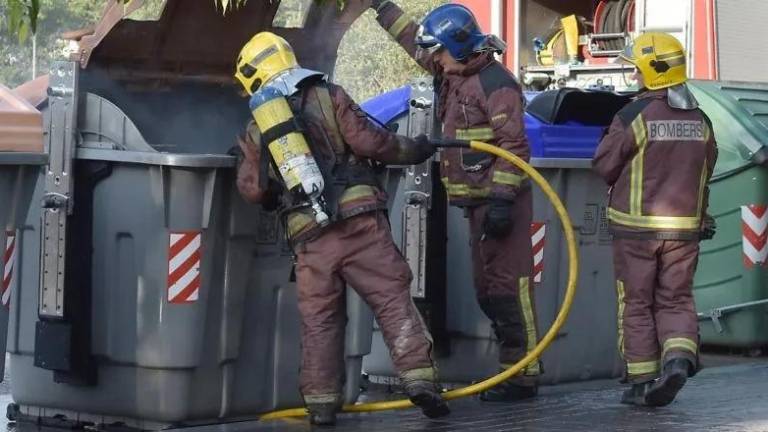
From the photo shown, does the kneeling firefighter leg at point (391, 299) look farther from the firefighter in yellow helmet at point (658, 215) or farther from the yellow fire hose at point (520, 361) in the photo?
the firefighter in yellow helmet at point (658, 215)

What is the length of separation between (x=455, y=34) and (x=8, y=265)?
89.1 inches

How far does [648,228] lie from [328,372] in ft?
5.33

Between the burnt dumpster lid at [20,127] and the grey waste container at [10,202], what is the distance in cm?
6

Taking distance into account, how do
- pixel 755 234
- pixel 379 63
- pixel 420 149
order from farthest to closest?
pixel 379 63 < pixel 755 234 < pixel 420 149

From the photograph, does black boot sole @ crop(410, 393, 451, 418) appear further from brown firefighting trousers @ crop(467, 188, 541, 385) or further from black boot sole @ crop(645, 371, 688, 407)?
black boot sole @ crop(645, 371, 688, 407)

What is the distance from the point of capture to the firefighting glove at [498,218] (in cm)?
721

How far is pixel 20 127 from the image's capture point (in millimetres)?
6438

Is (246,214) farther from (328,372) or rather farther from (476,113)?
(476,113)

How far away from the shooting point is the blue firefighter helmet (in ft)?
24.3

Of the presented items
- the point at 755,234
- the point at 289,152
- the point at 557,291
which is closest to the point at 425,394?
the point at 289,152

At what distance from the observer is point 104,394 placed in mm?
6699

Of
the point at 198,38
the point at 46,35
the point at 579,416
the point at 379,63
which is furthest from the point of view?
the point at 379,63

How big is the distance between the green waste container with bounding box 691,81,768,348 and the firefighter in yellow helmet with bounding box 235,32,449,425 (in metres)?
3.73

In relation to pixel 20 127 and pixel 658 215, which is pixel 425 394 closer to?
pixel 658 215
